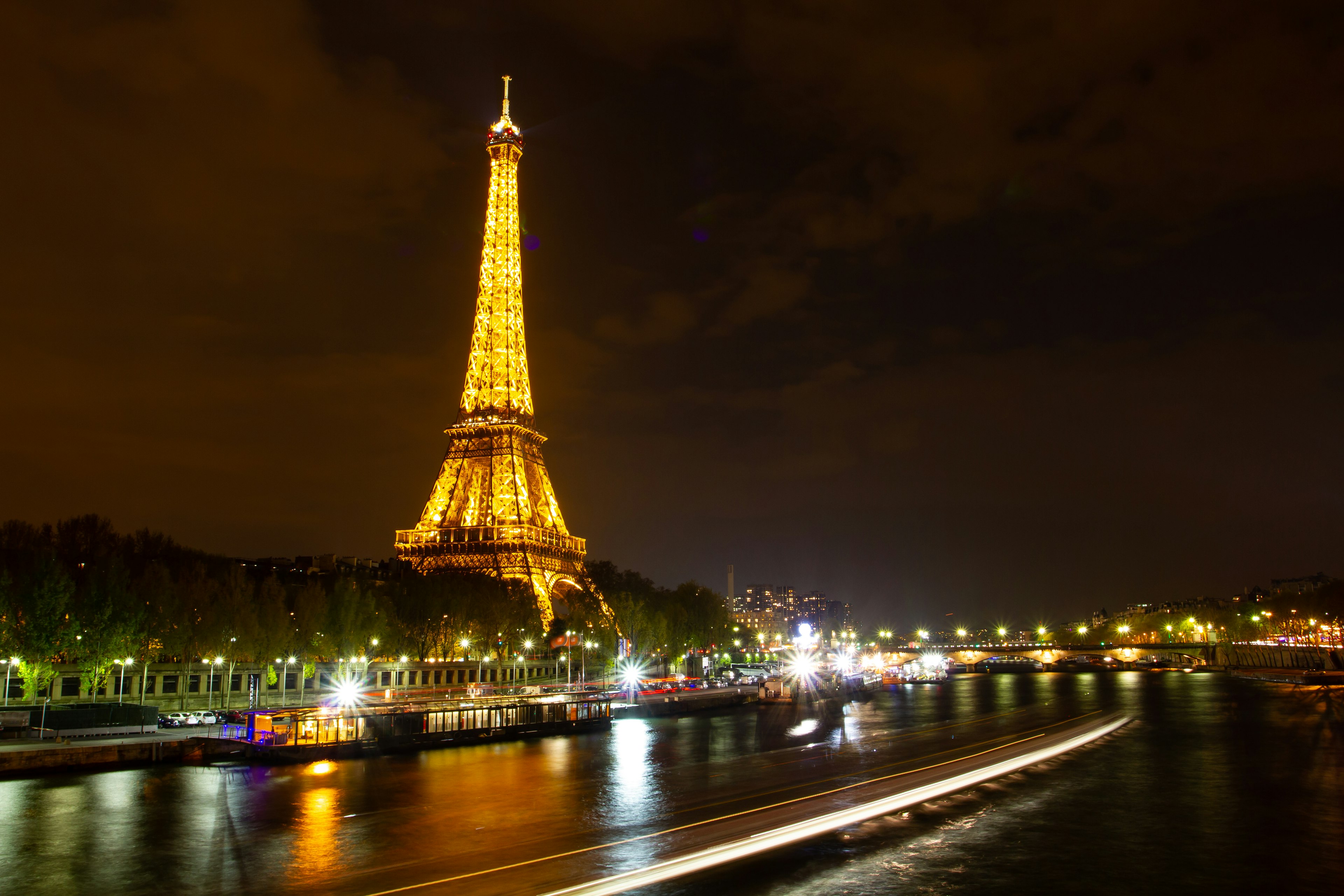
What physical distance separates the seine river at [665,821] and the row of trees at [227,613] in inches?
892

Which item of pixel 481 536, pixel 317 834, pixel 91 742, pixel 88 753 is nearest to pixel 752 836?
pixel 317 834

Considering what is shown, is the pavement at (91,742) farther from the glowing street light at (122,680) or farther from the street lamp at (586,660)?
the street lamp at (586,660)

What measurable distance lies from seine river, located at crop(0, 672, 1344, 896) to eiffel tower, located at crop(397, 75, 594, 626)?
56.8m

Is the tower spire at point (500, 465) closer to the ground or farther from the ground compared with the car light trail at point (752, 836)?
farther from the ground

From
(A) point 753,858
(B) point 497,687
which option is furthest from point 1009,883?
(B) point 497,687

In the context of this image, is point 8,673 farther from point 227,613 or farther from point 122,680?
point 227,613

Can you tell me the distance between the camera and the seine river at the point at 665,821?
22.2m

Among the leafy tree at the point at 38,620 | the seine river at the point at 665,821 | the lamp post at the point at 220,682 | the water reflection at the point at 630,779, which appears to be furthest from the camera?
the lamp post at the point at 220,682

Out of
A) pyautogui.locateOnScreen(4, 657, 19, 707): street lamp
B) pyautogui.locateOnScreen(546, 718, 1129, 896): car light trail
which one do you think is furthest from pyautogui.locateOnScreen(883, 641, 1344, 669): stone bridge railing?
pyautogui.locateOnScreen(4, 657, 19, 707): street lamp

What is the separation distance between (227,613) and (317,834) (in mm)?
46379

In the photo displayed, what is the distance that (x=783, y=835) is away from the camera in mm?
26047

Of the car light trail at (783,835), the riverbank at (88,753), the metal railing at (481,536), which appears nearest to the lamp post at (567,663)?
the metal railing at (481,536)

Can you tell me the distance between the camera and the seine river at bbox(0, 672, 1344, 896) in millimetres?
22250

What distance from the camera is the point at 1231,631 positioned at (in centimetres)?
18350
